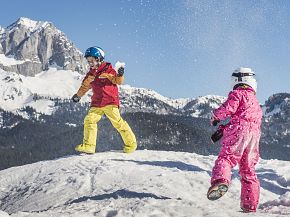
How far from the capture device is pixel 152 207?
700 cm

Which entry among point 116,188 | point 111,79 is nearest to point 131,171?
point 116,188

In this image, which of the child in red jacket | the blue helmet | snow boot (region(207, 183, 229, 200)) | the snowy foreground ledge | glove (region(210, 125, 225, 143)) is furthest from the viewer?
the child in red jacket

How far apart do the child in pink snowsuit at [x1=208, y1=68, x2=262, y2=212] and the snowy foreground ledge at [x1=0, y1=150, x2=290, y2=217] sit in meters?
0.45

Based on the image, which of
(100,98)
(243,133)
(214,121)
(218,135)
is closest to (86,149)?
(100,98)

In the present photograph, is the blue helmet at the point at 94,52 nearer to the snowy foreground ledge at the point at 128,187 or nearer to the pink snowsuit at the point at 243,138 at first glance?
the snowy foreground ledge at the point at 128,187

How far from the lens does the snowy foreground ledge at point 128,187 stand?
23.1ft

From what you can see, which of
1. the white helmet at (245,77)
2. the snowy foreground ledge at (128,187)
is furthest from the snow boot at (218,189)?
the white helmet at (245,77)

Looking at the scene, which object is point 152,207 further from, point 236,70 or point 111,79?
point 111,79

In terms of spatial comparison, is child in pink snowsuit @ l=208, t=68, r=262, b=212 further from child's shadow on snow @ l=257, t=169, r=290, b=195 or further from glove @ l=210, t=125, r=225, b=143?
child's shadow on snow @ l=257, t=169, r=290, b=195

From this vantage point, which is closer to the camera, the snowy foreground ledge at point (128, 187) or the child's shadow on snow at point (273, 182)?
the snowy foreground ledge at point (128, 187)

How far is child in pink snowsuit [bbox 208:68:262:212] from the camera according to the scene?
25.5 feet

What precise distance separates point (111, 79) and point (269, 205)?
579 centimetres

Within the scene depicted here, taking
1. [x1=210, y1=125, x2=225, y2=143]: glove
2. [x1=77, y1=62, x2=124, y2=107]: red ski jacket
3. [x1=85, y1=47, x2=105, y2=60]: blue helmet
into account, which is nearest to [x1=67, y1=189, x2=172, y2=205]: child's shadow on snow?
[x1=210, y1=125, x2=225, y2=143]: glove

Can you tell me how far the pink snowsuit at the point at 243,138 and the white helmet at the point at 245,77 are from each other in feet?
0.36
